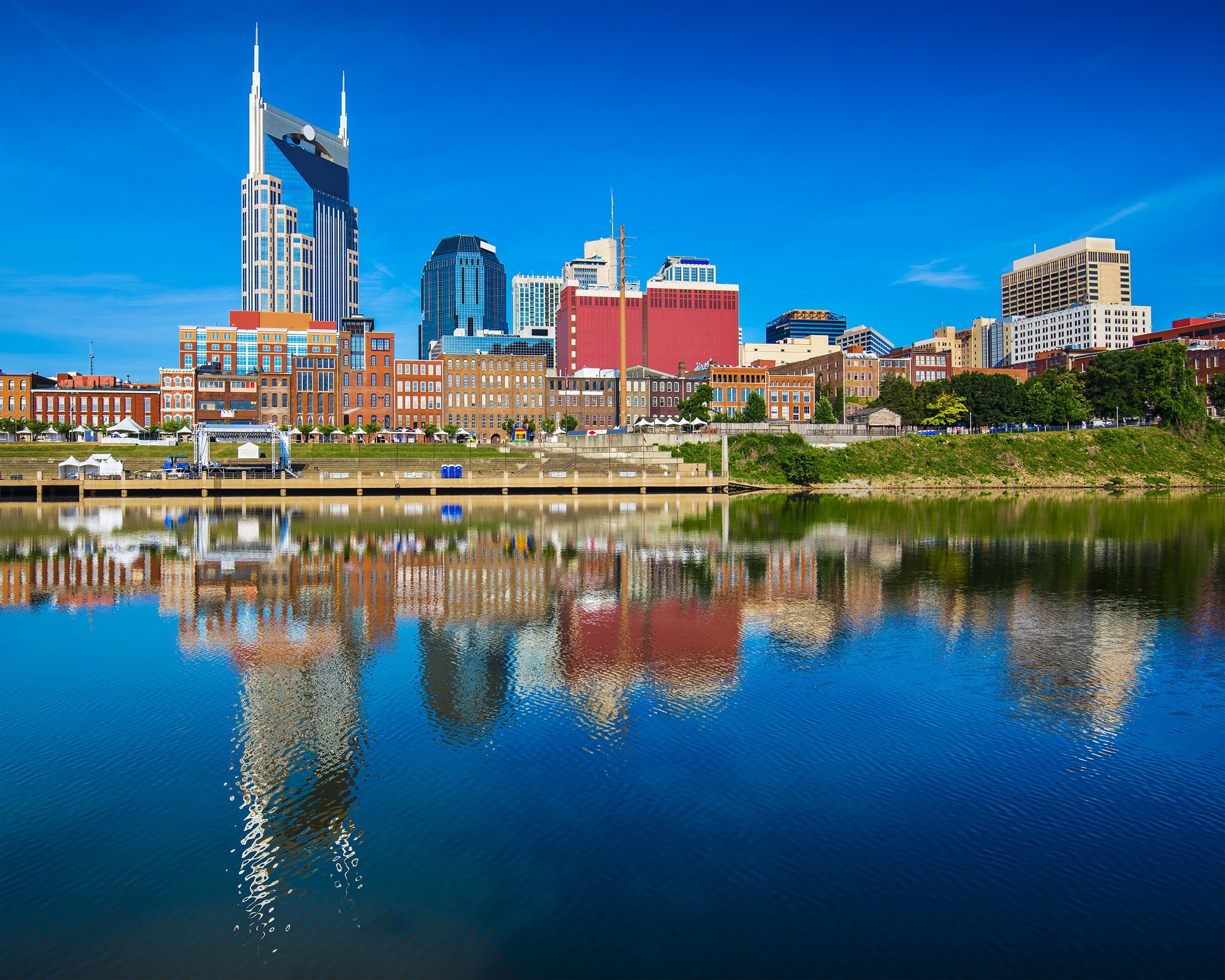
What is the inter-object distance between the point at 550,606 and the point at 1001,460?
90.4 metres

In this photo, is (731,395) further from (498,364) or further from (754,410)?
(498,364)

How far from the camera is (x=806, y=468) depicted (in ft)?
331

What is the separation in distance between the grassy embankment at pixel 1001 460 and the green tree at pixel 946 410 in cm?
2191

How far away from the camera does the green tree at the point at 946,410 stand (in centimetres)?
13375

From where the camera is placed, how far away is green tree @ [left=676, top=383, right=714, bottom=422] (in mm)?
128375

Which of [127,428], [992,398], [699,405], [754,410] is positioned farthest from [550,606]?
[992,398]

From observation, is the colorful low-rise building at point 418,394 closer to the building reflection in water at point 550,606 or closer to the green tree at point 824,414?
the green tree at point 824,414

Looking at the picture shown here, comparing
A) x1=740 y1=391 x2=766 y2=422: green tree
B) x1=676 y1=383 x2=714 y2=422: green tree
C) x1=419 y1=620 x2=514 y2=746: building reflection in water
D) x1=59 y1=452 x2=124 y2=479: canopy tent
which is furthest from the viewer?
x1=740 y1=391 x2=766 y2=422: green tree

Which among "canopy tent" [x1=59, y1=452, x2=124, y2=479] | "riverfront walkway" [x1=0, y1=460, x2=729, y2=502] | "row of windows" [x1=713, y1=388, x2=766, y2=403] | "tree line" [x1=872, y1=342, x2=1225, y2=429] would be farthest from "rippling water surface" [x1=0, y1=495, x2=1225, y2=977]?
"row of windows" [x1=713, y1=388, x2=766, y2=403]

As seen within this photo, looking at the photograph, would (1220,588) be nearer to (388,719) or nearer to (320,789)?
(388,719)

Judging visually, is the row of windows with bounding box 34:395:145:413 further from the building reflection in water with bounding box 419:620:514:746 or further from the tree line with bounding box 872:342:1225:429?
the building reflection in water with bounding box 419:620:514:746

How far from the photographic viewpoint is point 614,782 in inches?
579

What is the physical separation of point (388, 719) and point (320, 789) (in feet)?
11.3

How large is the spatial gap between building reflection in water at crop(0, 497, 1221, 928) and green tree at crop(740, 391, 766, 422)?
69655 millimetres
